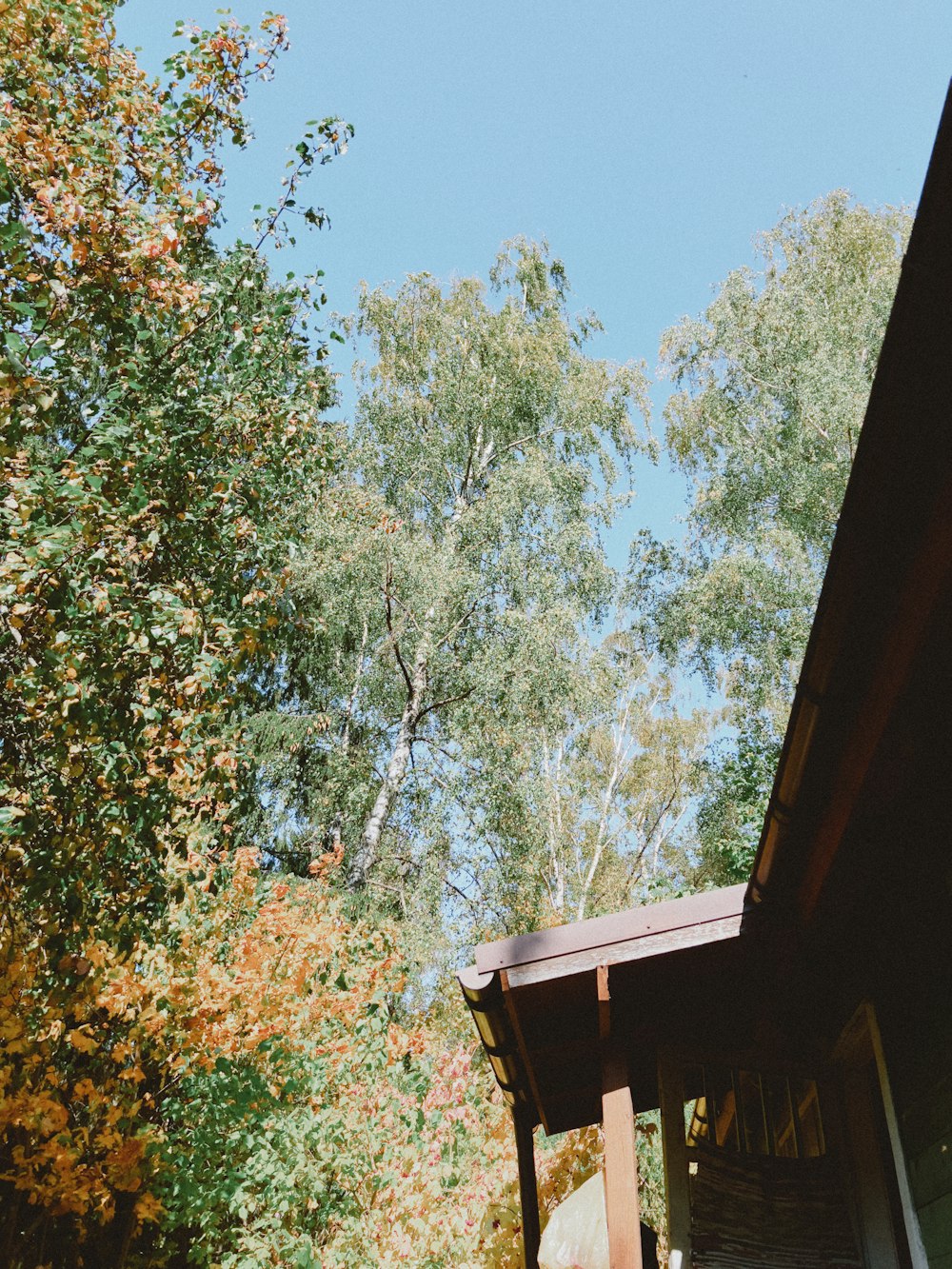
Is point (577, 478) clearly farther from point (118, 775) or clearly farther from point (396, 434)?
point (118, 775)

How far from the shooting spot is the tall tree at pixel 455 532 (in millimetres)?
11008

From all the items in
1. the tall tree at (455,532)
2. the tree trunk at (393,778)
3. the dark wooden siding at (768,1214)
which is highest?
the tall tree at (455,532)

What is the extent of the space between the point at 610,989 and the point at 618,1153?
1.84 feet

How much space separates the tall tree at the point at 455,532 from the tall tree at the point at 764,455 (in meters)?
1.45

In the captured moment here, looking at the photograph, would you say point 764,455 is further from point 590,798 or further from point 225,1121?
point 225,1121

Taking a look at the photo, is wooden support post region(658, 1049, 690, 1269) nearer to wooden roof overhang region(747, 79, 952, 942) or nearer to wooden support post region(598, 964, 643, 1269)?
wooden support post region(598, 964, 643, 1269)

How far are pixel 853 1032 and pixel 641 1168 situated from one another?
596 centimetres

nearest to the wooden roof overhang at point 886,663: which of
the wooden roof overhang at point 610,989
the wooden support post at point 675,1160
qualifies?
the wooden roof overhang at point 610,989

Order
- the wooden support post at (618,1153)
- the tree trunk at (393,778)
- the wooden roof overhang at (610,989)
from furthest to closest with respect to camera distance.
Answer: the tree trunk at (393,778), the wooden roof overhang at (610,989), the wooden support post at (618,1153)

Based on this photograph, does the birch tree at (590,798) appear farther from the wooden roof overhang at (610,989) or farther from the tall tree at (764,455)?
the wooden roof overhang at (610,989)

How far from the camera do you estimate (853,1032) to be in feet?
9.78

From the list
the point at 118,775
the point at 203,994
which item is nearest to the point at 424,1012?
the point at 203,994

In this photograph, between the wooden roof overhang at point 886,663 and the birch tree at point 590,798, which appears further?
the birch tree at point 590,798

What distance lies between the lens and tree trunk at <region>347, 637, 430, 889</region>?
34.4ft
